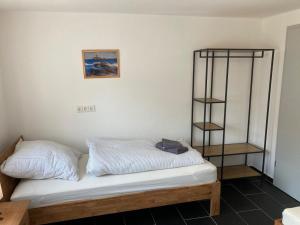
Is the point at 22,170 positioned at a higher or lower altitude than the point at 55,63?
lower

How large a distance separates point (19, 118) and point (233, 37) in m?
2.97

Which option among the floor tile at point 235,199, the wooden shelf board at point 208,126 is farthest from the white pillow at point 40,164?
the floor tile at point 235,199

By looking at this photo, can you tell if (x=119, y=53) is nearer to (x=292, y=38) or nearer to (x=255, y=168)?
(x=292, y=38)

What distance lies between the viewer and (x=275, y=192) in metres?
3.27

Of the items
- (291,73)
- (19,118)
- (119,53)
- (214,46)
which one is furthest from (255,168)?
(19,118)

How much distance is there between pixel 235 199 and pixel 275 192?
589mm

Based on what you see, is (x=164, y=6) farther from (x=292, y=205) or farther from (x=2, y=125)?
(x=292, y=205)

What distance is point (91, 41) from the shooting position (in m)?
3.08

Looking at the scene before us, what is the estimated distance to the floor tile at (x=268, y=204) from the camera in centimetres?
283

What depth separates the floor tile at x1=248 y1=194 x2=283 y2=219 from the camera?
9.29 ft

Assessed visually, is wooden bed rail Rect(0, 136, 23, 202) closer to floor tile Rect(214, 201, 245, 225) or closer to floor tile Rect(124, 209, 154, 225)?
floor tile Rect(124, 209, 154, 225)

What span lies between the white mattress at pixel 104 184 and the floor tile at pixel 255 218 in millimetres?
542

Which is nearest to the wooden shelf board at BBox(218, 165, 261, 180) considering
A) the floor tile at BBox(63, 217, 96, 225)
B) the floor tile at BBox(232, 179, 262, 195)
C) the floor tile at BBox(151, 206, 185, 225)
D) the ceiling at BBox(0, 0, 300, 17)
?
the floor tile at BBox(232, 179, 262, 195)

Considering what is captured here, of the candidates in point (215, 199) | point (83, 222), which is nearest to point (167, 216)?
point (215, 199)
